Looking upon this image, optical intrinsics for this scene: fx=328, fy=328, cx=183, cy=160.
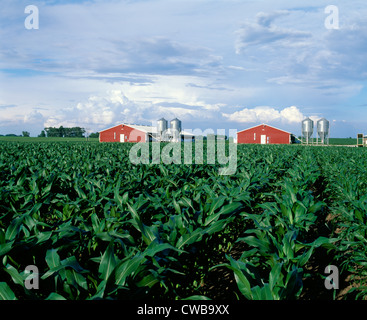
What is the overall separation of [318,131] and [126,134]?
33.7 meters

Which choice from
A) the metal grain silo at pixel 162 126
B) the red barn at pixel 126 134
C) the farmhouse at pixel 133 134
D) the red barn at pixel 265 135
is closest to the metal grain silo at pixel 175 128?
the farmhouse at pixel 133 134

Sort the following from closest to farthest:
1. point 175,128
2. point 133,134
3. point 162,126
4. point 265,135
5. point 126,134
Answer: point 175,128 < point 162,126 < point 133,134 < point 265,135 < point 126,134

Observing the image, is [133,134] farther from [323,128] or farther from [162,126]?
[323,128]

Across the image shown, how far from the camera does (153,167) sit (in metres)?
9.70

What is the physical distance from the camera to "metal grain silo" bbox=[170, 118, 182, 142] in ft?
177

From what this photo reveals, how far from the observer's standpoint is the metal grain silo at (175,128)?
54.0m

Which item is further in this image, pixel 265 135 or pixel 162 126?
pixel 265 135

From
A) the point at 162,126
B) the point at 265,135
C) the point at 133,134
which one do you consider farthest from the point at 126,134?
the point at 265,135

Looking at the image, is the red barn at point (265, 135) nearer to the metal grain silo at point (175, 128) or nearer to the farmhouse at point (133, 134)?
the farmhouse at point (133, 134)

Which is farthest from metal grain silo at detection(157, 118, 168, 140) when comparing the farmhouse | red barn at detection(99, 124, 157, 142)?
red barn at detection(99, 124, 157, 142)

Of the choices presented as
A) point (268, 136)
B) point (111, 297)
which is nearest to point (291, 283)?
point (111, 297)

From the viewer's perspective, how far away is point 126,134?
193 feet
